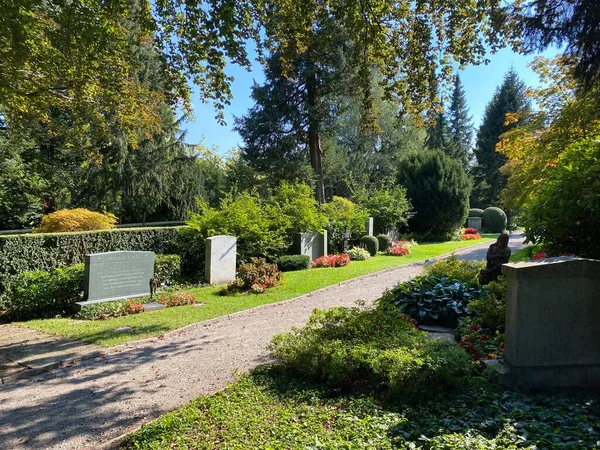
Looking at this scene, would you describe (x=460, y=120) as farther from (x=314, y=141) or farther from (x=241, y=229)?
(x=241, y=229)

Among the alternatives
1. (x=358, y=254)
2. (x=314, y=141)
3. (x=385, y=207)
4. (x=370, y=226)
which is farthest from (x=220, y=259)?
(x=314, y=141)

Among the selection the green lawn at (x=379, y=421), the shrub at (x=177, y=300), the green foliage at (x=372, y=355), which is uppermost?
the green foliage at (x=372, y=355)

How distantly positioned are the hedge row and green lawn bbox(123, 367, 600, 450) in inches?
348

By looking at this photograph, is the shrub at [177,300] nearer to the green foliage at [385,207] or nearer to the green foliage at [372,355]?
the green foliage at [372,355]

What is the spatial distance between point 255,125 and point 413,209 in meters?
12.2

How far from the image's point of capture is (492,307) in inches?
250

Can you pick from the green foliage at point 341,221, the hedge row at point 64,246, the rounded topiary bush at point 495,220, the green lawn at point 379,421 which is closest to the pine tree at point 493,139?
the rounded topiary bush at point 495,220

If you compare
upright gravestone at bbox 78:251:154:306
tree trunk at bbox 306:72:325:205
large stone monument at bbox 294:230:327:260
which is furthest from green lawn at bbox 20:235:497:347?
tree trunk at bbox 306:72:325:205

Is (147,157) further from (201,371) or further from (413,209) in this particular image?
(201,371)

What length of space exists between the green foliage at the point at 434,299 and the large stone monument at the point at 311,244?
8958 mm

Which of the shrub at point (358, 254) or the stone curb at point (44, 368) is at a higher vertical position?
the shrub at point (358, 254)

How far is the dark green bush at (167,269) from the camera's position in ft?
41.1

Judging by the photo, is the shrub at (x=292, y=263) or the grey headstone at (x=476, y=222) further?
the grey headstone at (x=476, y=222)

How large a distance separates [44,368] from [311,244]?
41.0 ft
